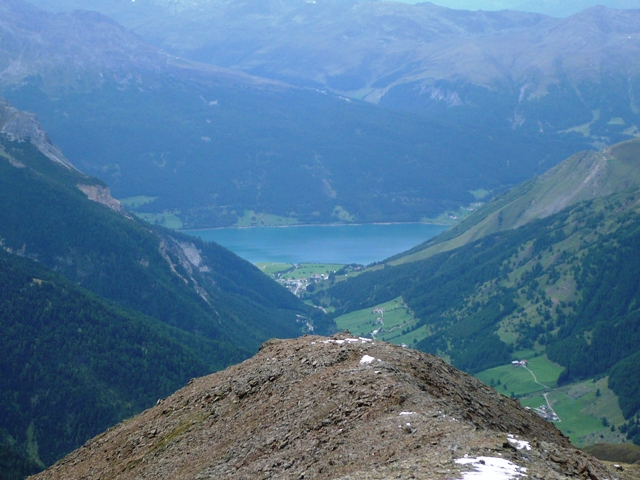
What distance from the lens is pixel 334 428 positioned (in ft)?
127

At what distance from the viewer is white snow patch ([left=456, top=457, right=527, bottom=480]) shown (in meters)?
29.6

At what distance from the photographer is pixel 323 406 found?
4078 cm

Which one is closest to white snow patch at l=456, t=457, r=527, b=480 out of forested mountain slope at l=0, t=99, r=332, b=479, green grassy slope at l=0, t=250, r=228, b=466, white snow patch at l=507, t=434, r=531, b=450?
white snow patch at l=507, t=434, r=531, b=450

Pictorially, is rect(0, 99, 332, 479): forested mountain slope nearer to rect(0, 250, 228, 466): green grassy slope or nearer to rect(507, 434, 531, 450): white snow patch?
rect(0, 250, 228, 466): green grassy slope

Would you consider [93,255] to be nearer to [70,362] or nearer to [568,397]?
[70,362]

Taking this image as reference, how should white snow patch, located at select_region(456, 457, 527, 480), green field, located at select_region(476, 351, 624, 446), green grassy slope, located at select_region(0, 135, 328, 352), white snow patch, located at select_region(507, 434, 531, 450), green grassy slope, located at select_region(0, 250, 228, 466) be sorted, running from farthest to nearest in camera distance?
green grassy slope, located at select_region(0, 135, 328, 352) → green field, located at select_region(476, 351, 624, 446) → green grassy slope, located at select_region(0, 250, 228, 466) → white snow patch, located at select_region(507, 434, 531, 450) → white snow patch, located at select_region(456, 457, 527, 480)

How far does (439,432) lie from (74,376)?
3831 inches

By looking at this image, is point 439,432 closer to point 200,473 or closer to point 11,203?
point 200,473

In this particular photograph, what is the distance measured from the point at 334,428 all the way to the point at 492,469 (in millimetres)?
9910

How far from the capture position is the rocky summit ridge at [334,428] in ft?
109

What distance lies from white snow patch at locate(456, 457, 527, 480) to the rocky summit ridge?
68 mm

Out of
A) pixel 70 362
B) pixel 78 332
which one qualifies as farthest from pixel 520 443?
pixel 78 332

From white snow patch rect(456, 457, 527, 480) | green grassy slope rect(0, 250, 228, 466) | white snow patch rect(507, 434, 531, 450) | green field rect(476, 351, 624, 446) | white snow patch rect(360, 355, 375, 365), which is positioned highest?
white snow patch rect(360, 355, 375, 365)

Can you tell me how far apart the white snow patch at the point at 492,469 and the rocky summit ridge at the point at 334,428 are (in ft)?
0.22
